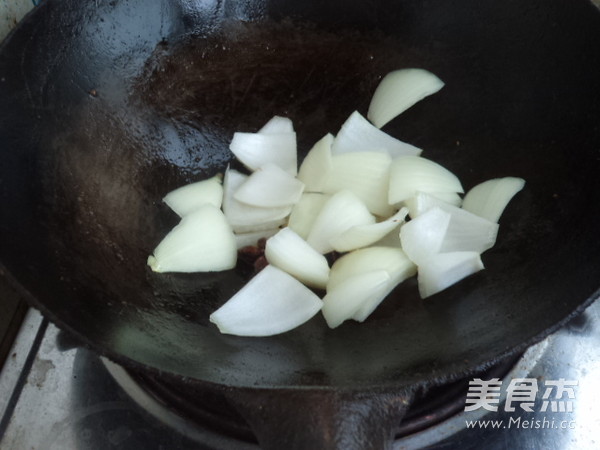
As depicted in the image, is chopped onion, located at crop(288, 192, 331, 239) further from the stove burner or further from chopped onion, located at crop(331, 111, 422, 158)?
the stove burner

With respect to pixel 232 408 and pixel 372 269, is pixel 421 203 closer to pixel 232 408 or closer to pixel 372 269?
pixel 372 269

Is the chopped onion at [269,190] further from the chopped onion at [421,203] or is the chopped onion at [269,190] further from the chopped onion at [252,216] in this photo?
the chopped onion at [421,203]

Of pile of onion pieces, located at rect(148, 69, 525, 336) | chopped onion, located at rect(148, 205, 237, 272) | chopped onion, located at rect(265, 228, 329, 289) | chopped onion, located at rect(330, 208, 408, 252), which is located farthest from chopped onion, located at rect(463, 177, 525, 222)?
chopped onion, located at rect(148, 205, 237, 272)

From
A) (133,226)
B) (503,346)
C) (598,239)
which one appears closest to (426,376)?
(503,346)

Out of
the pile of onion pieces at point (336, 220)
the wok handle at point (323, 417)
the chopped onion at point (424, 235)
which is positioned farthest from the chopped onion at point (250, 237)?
the wok handle at point (323, 417)

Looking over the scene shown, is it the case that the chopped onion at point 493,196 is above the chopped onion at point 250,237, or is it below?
below

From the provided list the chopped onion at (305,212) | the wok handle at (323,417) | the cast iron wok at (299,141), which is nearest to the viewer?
the wok handle at (323,417)

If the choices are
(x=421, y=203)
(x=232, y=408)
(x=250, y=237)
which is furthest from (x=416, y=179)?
(x=232, y=408)
